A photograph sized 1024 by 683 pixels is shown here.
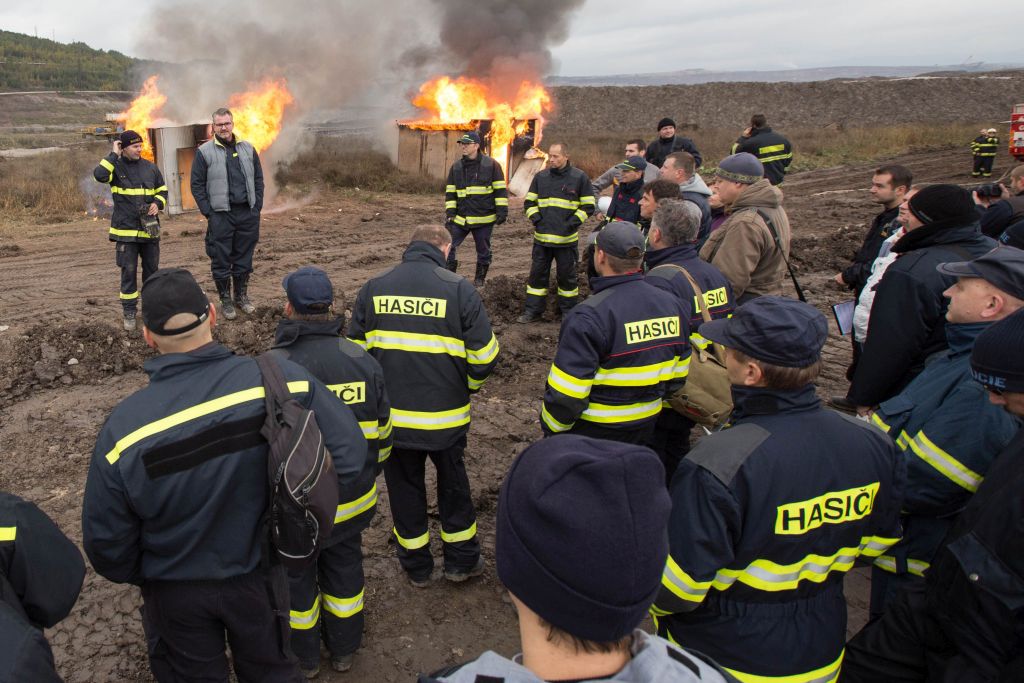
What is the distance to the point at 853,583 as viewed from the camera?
422 cm

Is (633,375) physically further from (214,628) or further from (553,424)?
(214,628)

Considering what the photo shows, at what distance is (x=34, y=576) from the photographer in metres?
1.95

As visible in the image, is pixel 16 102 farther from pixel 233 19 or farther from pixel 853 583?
pixel 853 583

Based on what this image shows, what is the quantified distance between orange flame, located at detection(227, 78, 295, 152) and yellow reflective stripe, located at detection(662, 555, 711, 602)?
16131mm

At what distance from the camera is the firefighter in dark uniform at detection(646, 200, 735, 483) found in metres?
4.25

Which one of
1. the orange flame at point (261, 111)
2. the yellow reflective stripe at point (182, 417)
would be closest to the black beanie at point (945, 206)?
the yellow reflective stripe at point (182, 417)

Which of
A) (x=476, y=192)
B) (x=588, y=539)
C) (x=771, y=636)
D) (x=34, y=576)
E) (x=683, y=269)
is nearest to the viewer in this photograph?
(x=588, y=539)

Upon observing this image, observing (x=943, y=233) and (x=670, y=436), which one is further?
(x=670, y=436)

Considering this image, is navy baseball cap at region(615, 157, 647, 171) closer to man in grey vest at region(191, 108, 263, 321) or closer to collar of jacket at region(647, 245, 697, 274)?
collar of jacket at region(647, 245, 697, 274)

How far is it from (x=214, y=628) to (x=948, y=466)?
286cm

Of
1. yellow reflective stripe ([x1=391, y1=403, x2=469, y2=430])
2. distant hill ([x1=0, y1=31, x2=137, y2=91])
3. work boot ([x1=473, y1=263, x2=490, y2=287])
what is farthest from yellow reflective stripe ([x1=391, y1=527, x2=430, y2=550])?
distant hill ([x1=0, y1=31, x2=137, y2=91])

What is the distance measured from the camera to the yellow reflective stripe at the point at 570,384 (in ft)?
11.5

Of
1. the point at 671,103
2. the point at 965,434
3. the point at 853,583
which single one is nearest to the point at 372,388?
→ the point at 965,434

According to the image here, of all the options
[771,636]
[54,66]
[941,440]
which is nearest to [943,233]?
[941,440]
